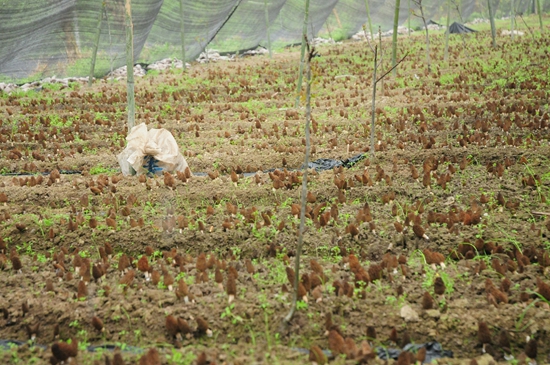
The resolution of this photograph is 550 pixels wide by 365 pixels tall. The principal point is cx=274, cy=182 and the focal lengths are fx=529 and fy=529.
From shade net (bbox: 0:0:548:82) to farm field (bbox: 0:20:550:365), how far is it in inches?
156

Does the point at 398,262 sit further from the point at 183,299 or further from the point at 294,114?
the point at 294,114

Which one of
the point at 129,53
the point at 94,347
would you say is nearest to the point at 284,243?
the point at 94,347

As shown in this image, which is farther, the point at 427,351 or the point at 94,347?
the point at 94,347

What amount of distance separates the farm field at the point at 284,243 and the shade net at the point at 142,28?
395 cm

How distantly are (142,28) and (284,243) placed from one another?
1571 centimetres

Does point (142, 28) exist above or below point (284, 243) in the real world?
above

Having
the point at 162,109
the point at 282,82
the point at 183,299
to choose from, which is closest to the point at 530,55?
the point at 282,82

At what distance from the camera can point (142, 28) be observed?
62.5ft

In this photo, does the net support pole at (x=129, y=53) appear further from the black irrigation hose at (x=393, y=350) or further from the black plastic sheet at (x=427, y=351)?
the black plastic sheet at (x=427, y=351)

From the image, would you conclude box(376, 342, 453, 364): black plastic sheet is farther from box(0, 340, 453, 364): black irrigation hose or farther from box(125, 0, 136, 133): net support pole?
box(125, 0, 136, 133): net support pole

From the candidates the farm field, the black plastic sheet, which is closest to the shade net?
the farm field

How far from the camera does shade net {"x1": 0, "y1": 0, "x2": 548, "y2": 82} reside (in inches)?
609

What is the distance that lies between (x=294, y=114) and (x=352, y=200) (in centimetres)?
583

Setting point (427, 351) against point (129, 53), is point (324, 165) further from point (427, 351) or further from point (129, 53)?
point (427, 351)
